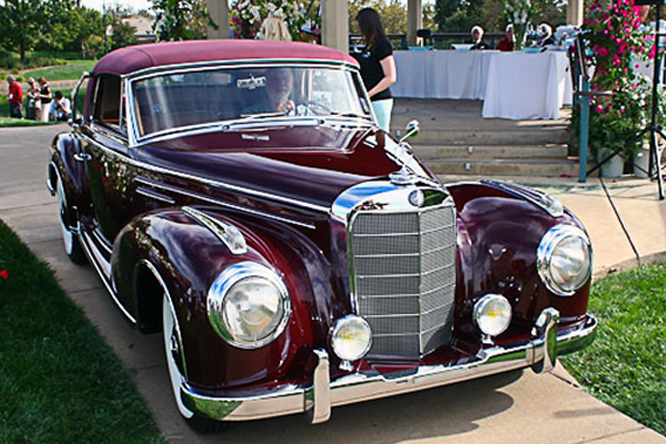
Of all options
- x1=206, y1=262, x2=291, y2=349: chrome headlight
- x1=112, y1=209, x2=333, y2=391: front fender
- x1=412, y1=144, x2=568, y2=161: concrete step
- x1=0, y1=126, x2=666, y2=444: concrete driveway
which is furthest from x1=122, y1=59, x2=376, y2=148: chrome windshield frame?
x1=412, y1=144, x2=568, y2=161: concrete step

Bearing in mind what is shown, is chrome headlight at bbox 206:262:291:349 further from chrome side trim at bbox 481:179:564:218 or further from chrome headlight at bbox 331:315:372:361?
chrome side trim at bbox 481:179:564:218

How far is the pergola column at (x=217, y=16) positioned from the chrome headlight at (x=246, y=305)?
23.2 feet

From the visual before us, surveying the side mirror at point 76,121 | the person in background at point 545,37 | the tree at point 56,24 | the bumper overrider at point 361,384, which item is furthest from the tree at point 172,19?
the tree at point 56,24

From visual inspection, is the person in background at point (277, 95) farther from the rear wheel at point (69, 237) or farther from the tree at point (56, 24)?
the tree at point (56, 24)

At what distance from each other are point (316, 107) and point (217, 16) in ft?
18.1

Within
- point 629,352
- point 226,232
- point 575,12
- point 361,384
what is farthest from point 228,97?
point 575,12

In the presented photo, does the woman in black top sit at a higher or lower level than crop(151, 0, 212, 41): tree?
lower

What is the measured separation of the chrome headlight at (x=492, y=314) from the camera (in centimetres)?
320

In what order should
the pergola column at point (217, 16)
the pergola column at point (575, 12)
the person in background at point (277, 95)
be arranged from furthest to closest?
the pergola column at point (575, 12), the pergola column at point (217, 16), the person in background at point (277, 95)

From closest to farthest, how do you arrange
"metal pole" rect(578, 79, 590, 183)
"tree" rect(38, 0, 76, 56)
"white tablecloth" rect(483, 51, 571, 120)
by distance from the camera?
"metal pole" rect(578, 79, 590, 183) → "white tablecloth" rect(483, 51, 571, 120) → "tree" rect(38, 0, 76, 56)

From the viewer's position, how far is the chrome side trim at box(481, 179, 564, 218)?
3.49 m

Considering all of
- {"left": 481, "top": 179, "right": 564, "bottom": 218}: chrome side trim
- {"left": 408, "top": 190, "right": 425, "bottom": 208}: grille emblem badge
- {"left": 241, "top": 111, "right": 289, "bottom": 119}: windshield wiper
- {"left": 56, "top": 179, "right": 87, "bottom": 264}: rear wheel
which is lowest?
{"left": 56, "top": 179, "right": 87, "bottom": 264}: rear wheel

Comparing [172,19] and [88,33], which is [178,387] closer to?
[172,19]

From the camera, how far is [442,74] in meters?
12.9
